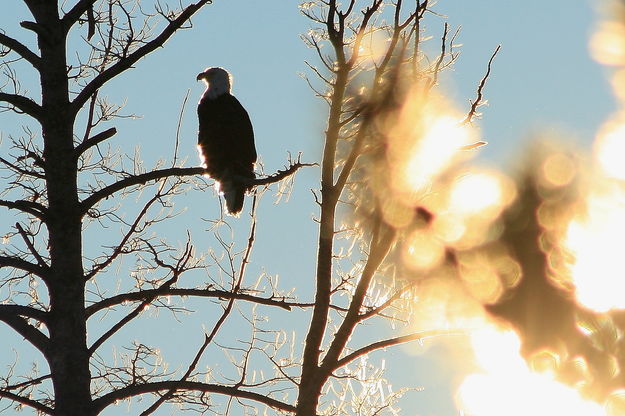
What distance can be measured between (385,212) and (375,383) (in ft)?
4.28

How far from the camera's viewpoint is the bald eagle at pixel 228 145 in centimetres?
859

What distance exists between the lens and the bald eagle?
859 centimetres

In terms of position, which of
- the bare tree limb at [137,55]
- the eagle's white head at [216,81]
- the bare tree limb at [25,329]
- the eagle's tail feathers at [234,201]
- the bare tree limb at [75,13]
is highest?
the eagle's white head at [216,81]

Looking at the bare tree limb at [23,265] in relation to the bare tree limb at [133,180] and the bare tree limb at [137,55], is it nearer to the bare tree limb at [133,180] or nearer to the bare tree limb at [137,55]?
the bare tree limb at [133,180]

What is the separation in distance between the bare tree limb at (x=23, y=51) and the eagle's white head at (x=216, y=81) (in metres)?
2.63

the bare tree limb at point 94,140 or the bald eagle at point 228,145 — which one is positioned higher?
the bald eagle at point 228,145

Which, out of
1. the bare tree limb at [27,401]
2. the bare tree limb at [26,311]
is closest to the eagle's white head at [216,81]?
the bare tree limb at [26,311]

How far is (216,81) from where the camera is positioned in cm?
945

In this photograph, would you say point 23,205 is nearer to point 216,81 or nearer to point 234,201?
point 234,201

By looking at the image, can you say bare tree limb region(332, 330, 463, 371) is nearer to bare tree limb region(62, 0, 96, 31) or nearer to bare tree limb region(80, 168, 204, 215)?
bare tree limb region(80, 168, 204, 215)

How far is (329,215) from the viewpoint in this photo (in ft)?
20.7

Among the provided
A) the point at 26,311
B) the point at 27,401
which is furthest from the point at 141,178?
the point at 27,401

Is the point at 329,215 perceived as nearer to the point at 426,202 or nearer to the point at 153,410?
the point at 153,410

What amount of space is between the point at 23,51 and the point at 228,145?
2316 millimetres
